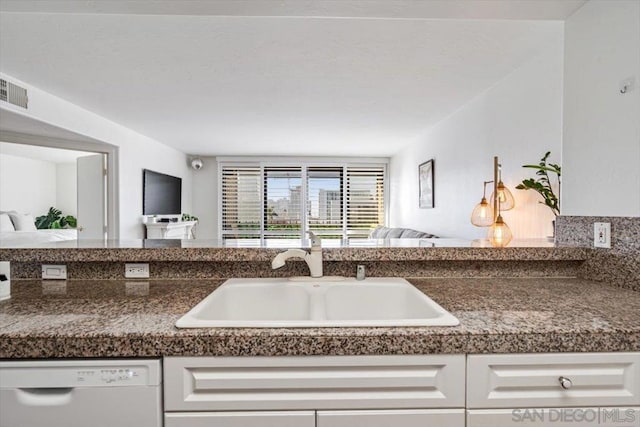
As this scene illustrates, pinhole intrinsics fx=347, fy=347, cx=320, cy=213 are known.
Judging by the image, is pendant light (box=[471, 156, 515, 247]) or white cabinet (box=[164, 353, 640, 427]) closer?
white cabinet (box=[164, 353, 640, 427])

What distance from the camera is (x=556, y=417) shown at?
876 millimetres

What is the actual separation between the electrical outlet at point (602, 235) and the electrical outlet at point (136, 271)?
1869mm

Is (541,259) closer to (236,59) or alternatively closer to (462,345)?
(462,345)

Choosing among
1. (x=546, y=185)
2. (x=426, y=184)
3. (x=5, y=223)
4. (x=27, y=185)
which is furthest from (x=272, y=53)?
(x=27, y=185)

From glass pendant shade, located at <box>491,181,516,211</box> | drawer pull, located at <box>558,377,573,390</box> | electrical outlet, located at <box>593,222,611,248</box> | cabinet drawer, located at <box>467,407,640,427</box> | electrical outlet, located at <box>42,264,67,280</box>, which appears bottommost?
cabinet drawer, located at <box>467,407,640,427</box>

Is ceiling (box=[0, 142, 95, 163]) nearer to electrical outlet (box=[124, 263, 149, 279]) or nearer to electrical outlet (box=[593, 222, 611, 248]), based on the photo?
electrical outlet (box=[124, 263, 149, 279])

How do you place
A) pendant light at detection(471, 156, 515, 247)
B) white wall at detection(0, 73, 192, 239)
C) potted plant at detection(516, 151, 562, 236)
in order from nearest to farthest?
1. potted plant at detection(516, 151, 562, 236)
2. pendant light at detection(471, 156, 515, 247)
3. white wall at detection(0, 73, 192, 239)

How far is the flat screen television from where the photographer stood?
4.86 metres

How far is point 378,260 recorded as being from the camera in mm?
1411

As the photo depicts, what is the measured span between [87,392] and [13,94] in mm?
2909

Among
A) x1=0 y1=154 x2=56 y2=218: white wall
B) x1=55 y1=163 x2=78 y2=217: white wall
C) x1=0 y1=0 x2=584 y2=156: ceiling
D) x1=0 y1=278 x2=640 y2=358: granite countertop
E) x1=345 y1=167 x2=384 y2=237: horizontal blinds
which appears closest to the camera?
x1=0 y1=278 x2=640 y2=358: granite countertop

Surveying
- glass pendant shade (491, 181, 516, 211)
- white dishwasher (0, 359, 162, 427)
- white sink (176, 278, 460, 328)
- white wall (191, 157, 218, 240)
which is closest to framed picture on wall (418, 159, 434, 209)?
glass pendant shade (491, 181, 516, 211)

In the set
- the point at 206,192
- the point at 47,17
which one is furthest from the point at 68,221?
the point at 47,17

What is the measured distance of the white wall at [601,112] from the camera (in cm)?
129
